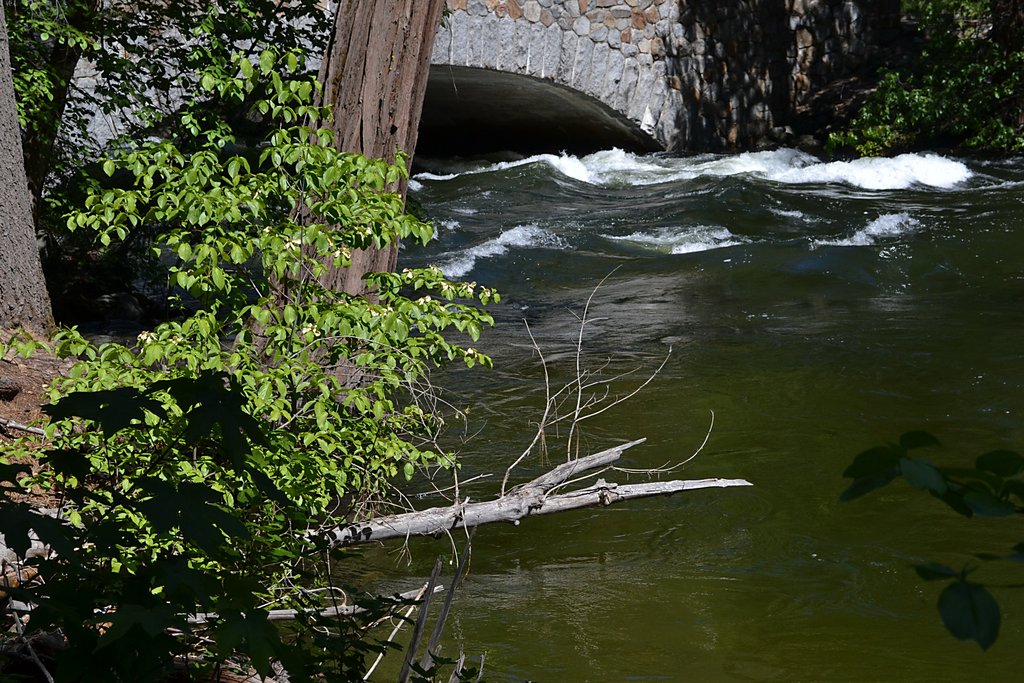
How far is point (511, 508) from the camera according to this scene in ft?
11.2

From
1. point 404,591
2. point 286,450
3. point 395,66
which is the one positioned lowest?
point 404,591

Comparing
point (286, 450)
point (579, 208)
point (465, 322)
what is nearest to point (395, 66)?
point (465, 322)

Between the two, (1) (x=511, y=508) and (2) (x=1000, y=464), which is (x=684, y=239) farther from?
(2) (x=1000, y=464)

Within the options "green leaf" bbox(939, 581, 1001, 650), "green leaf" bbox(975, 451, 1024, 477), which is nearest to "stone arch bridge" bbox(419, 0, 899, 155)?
"green leaf" bbox(975, 451, 1024, 477)

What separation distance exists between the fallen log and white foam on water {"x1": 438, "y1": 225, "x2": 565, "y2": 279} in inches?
205

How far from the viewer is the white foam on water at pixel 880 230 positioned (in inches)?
355

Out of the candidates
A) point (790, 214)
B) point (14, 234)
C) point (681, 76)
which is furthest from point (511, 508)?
Result: point (681, 76)

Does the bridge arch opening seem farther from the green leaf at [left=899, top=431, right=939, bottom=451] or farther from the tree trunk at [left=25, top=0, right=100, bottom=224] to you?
the green leaf at [left=899, top=431, right=939, bottom=451]

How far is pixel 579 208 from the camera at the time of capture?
11523mm

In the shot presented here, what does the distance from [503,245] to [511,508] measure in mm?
6510

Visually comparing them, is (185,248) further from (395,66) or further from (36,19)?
(36,19)

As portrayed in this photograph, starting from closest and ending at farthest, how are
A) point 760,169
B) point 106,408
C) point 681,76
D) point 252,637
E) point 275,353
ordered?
1. point 252,637
2. point 106,408
3. point 275,353
4. point 760,169
5. point 681,76

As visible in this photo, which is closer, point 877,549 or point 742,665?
point 742,665

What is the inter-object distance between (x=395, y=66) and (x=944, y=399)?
3079 millimetres
